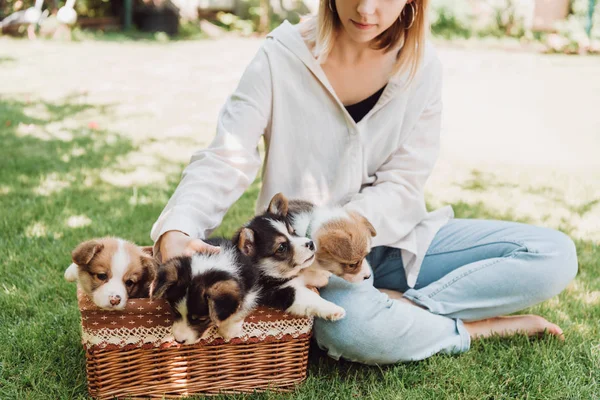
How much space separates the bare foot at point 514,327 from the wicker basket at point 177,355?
1.02m

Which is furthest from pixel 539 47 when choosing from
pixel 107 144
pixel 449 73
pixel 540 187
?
pixel 107 144

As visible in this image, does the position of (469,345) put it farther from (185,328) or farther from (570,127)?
(570,127)

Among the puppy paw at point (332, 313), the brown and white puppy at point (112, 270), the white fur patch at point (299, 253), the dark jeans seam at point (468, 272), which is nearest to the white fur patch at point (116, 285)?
the brown and white puppy at point (112, 270)

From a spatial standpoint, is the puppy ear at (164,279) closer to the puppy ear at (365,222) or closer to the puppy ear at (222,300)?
the puppy ear at (222,300)

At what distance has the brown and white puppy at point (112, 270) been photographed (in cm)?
246

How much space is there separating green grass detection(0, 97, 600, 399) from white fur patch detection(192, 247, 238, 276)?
2.08ft

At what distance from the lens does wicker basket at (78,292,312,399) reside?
2371 mm

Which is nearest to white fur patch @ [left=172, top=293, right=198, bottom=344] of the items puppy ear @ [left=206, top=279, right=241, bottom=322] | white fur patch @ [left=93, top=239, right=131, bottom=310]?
puppy ear @ [left=206, top=279, right=241, bottom=322]

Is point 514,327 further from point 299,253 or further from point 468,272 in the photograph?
point 299,253

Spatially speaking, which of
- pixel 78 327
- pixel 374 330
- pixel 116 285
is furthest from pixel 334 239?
pixel 78 327

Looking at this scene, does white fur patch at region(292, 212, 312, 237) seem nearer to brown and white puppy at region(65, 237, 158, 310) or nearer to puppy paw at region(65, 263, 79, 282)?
brown and white puppy at region(65, 237, 158, 310)

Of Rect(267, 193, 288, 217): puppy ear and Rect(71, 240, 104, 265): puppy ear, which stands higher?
Rect(267, 193, 288, 217): puppy ear

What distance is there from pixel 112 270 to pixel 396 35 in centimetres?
180

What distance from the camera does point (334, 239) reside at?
2721mm
